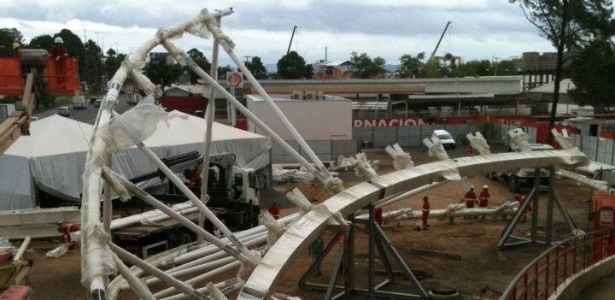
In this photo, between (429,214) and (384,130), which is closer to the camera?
(429,214)

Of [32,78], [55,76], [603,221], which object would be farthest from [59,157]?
[603,221]

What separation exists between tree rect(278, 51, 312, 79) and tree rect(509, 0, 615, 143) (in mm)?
74690

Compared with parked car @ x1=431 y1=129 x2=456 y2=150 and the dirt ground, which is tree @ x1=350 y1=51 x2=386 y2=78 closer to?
parked car @ x1=431 y1=129 x2=456 y2=150

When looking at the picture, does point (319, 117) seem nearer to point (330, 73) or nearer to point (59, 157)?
point (59, 157)

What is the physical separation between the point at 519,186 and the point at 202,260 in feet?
58.1

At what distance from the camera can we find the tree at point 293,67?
112 metres

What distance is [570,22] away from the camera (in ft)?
122

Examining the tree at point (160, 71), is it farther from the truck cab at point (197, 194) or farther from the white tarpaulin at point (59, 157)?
the truck cab at point (197, 194)

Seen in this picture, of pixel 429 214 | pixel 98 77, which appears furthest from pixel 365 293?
pixel 98 77

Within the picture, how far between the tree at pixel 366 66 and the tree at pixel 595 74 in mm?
83994

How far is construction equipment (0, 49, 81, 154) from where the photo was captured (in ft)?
44.6

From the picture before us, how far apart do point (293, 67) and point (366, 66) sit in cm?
2658

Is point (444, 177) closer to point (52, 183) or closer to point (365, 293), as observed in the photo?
point (365, 293)

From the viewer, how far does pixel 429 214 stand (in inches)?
841
